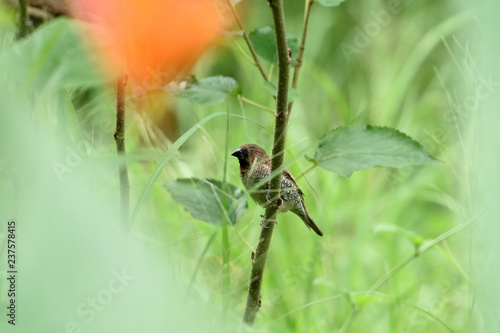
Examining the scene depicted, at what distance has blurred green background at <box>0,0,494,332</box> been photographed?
0.16 meters

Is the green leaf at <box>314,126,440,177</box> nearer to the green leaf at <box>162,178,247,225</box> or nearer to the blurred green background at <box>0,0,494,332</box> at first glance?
the blurred green background at <box>0,0,494,332</box>

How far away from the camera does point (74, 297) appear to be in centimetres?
17

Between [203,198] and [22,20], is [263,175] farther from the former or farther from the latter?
[22,20]

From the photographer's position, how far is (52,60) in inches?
23.3

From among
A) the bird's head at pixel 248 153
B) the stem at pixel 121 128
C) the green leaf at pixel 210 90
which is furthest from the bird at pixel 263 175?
the stem at pixel 121 128

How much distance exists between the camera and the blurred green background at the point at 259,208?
16 cm

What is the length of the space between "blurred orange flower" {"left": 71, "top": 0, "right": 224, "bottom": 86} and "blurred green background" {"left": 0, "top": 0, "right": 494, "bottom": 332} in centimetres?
3

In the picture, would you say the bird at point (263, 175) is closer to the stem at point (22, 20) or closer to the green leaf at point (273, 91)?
the green leaf at point (273, 91)

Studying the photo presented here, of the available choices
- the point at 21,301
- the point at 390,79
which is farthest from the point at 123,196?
the point at 390,79

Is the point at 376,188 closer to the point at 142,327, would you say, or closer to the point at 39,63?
the point at 39,63

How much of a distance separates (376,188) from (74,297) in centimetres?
202

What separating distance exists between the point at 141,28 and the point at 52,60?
0.20m

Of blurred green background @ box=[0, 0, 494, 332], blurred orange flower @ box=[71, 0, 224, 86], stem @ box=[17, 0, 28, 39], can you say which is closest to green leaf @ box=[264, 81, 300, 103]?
blurred green background @ box=[0, 0, 494, 332]

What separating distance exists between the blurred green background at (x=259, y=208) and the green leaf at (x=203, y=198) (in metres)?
0.05
